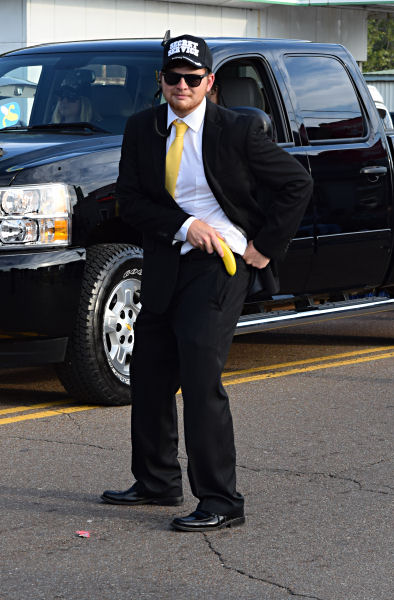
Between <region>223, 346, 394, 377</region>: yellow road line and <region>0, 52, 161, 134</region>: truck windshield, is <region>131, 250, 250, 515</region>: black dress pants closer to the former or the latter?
<region>0, 52, 161, 134</region>: truck windshield

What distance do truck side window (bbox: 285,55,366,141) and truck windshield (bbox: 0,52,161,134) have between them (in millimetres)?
1028

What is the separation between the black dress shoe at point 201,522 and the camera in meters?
4.84

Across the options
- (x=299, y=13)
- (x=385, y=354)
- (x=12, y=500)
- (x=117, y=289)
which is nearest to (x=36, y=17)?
(x=299, y=13)

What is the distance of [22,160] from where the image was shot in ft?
22.3

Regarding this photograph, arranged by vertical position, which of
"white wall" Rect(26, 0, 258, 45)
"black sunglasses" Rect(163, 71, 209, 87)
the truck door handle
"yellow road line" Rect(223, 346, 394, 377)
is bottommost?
"yellow road line" Rect(223, 346, 394, 377)

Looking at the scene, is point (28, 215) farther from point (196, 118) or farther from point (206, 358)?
point (206, 358)

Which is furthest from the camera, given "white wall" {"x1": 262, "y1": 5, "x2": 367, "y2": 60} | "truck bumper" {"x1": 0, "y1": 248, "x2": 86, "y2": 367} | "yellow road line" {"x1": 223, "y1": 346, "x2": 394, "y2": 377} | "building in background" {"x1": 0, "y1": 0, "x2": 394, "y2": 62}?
"white wall" {"x1": 262, "y1": 5, "x2": 367, "y2": 60}

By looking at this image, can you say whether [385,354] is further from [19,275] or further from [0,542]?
[0,542]

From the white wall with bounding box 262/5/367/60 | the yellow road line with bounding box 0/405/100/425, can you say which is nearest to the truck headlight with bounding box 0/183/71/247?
the yellow road line with bounding box 0/405/100/425

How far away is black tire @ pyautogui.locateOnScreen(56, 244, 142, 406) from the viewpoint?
273 inches

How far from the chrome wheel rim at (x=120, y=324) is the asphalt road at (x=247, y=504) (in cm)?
27

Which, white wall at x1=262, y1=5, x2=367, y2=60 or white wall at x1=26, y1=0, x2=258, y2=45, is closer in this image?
white wall at x1=26, y1=0, x2=258, y2=45

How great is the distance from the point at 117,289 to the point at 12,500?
2.04 m

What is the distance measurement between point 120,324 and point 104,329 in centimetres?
15
